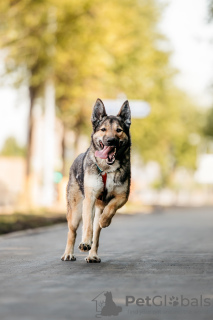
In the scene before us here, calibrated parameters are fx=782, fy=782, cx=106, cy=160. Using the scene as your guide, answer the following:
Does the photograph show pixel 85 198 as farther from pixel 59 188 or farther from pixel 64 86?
pixel 59 188

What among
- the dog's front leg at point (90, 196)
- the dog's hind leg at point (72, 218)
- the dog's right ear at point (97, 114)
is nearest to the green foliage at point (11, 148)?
the dog's hind leg at point (72, 218)

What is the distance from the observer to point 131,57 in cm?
3900

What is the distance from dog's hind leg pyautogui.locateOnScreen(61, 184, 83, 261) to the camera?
1056 centimetres

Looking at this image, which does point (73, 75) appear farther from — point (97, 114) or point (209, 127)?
point (209, 127)

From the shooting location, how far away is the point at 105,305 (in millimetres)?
6762

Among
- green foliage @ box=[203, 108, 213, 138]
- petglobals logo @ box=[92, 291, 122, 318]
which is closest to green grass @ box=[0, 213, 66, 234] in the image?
petglobals logo @ box=[92, 291, 122, 318]

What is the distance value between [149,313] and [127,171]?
12.8ft

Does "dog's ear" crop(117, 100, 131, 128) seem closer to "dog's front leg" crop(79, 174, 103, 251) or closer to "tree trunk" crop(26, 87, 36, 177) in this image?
"dog's front leg" crop(79, 174, 103, 251)

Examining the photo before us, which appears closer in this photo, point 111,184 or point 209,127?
point 111,184

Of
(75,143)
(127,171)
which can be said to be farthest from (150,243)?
(75,143)

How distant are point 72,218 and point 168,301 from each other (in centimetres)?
377

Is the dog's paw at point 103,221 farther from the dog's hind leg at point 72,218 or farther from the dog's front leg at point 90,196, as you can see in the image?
the dog's hind leg at point 72,218

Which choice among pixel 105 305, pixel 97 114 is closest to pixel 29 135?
pixel 97 114

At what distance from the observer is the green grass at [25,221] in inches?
740
